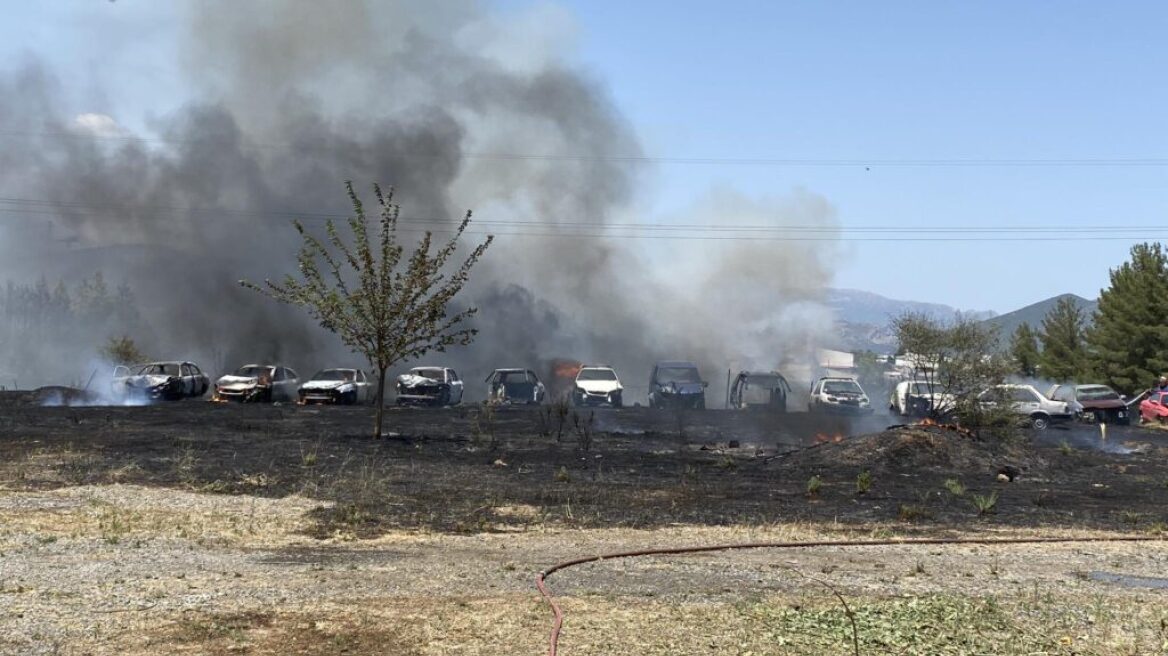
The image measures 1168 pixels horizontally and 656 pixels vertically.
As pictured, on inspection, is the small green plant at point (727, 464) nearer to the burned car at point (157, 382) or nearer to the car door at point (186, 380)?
the burned car at point (157, 382)

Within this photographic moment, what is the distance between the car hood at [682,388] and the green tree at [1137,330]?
21936 mm

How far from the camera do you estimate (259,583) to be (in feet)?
28.7

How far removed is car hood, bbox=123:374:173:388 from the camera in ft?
120

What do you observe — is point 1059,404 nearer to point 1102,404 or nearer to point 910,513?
point 1102,404

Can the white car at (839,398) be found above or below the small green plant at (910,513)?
above

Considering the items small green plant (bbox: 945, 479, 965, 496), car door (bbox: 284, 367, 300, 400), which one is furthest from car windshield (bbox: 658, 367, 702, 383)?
small green plant (bbox: 945, 479, 965, 496)

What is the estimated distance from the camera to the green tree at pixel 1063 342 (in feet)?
187

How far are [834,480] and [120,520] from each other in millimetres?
10351

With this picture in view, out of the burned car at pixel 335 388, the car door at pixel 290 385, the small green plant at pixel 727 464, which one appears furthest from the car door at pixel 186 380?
the small green plant at pixel 727 464

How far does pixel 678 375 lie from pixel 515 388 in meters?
5.75

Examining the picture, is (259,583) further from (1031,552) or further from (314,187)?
(314,187)

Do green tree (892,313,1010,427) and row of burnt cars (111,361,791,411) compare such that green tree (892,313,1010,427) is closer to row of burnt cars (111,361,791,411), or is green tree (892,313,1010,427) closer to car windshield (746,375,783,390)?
row of burnt cars (111,361,791,411)

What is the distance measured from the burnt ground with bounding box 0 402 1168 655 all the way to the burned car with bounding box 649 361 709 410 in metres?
14.8

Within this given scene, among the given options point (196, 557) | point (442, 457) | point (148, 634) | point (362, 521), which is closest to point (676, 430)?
point (442, 457)
